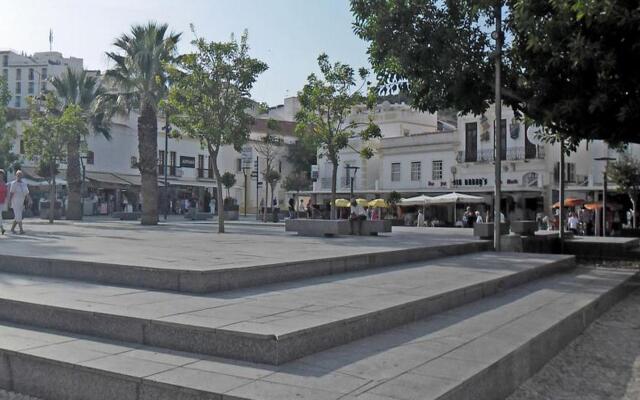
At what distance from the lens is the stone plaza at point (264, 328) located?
3.71 meters

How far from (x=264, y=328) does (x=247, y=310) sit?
753 mm

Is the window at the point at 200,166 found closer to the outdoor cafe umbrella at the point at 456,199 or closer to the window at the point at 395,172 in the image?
the window at the point at 395,172

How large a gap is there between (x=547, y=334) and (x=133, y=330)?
11.9 feet

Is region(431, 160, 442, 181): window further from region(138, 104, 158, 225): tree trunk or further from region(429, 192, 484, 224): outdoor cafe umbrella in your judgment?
region(138, 104, 158, 225): tree trunk

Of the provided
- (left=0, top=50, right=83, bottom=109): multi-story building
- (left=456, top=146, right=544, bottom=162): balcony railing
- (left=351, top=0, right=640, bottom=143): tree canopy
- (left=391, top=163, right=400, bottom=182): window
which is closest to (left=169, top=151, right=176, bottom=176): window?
(left=391, top=163, right=400, bottom=182): window

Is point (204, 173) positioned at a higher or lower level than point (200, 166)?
lower

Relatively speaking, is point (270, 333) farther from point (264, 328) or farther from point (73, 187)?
point (73, 187)

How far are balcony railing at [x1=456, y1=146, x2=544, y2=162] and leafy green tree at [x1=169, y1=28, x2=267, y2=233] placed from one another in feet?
83.1

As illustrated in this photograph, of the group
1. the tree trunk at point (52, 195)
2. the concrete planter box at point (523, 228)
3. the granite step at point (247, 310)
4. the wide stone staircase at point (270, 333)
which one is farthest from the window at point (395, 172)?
the granite step at point (247, 310)

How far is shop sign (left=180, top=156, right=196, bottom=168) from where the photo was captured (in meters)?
52.9

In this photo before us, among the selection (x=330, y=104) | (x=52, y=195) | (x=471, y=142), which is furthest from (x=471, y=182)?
(x=52, y=195)

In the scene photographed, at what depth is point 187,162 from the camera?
2099 inches

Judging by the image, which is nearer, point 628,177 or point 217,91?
point 217,91

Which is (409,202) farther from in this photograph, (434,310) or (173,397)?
(173,397)
